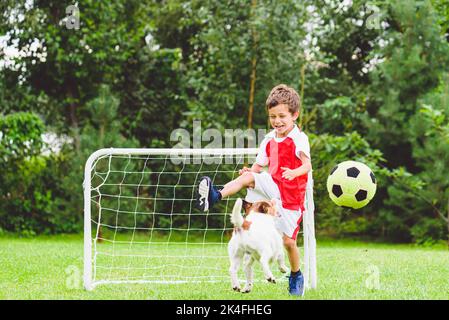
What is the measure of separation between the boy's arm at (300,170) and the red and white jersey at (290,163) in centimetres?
3

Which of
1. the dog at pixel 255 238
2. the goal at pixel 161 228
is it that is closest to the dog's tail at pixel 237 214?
the dog at pixel 255 238

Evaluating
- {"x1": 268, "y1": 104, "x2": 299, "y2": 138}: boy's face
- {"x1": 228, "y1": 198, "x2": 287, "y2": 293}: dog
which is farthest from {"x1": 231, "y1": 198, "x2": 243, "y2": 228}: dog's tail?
{"x1": 268, "y1": 104, "x2": 299, "y2": 138}: boy's face

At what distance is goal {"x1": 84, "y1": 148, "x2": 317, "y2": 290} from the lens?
543 centimetres

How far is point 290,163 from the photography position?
496cm

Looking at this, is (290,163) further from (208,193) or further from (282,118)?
(208,193)

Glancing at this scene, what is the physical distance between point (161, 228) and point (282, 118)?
4660 millimetres

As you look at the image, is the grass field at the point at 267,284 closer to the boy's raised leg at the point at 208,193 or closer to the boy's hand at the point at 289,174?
the boy's raised leg at the point at 208,193

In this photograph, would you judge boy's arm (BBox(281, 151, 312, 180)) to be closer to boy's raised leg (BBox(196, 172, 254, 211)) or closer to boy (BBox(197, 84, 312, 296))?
boy (BBox(197, 84, 312, 296))

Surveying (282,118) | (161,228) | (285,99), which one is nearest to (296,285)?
(282,118)

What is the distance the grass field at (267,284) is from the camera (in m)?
4.88

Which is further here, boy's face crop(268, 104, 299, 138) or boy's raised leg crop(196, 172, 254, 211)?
boy's face crop(268, 104, 299, 138)

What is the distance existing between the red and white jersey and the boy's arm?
1.2 inches

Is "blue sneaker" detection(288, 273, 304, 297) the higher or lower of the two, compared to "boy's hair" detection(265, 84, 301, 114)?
lower

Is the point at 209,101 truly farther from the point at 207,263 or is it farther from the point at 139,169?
the point at 207,263
